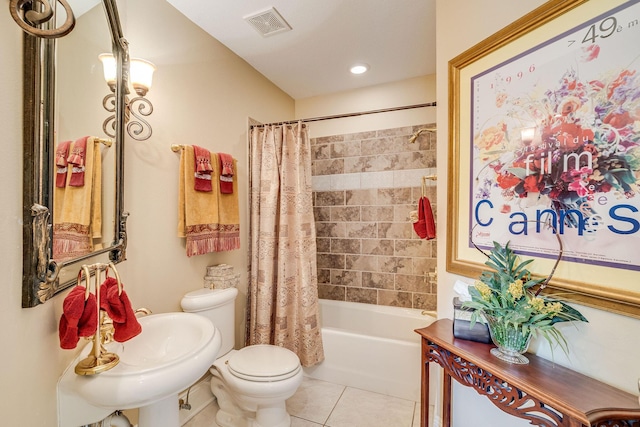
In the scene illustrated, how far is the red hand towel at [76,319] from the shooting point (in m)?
0.76

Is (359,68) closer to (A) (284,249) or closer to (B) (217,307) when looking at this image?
(A) (284,249)

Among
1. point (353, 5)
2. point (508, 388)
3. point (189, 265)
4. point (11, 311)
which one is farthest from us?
point (189, 265)

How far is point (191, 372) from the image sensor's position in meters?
0.93

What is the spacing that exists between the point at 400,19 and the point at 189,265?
2184 millimetres

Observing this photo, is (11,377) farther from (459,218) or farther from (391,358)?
(391,358)

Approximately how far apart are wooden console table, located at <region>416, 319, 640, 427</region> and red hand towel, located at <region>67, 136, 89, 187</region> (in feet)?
4.82

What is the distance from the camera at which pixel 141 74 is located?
1365mm

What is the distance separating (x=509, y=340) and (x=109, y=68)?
1950 mm

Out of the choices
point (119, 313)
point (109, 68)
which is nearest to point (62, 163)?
point (119, 313)

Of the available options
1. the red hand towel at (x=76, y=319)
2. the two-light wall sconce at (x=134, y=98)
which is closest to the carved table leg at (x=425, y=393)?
the red hand towel at (x=76, y=319)

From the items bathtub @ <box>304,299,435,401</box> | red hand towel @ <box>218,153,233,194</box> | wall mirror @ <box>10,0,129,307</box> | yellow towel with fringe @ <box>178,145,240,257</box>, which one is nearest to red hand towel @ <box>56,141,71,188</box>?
wall mirror @ <box>10,0,129,307</box>

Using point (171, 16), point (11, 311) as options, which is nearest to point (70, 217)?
point (11, 311)

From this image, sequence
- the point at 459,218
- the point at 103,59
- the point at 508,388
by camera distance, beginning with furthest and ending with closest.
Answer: the point at 459,218
the point at 103,59
the point at 508,388

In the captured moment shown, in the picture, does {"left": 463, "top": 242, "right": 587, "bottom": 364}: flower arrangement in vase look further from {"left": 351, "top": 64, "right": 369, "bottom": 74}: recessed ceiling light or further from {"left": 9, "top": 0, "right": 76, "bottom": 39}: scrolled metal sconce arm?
{"left": 351, "top": 64, "right": 369, "bottom": 74}: recessed ceiling light
